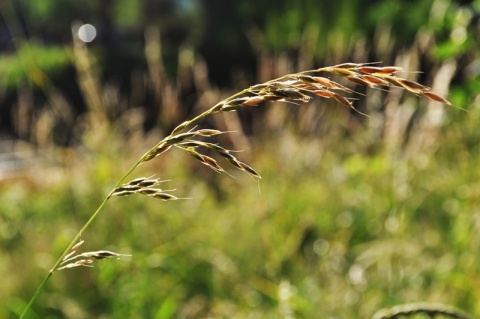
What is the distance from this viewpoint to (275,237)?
3.84 metres

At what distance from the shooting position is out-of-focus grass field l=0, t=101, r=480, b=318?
303cm

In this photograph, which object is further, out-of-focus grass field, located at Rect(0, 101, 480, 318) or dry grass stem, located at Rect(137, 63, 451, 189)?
out-of-focus grass field, located at Rect(0, 101, 480, 318)

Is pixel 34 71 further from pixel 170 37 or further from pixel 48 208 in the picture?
pixel 170 37

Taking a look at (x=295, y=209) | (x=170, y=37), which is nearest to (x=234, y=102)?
(x=295, y=209)

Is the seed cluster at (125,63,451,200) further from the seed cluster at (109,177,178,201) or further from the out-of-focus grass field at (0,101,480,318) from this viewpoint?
the out-of-focus grass field at (0,101,480,318)

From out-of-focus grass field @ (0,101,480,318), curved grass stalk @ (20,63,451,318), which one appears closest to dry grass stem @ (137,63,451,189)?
curved grass stalk @ (20,63,451,318)

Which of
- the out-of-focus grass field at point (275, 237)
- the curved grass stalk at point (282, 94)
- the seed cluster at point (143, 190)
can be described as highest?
the curved grass stalk at point (282, 94)

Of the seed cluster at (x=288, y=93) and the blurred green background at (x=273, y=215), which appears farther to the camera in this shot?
the blurred green background at (x=273, y=215)

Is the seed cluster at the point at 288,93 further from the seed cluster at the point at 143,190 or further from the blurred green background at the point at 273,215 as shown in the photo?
the blurred green background at the point at 273,215

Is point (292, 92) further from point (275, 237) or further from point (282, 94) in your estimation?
point (275, 237)

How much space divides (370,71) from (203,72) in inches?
163

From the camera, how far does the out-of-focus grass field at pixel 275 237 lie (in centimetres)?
303

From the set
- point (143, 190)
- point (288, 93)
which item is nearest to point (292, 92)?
point (288, 93)

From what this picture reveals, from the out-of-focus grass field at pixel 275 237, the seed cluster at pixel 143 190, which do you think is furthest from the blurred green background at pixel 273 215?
the seed cluster at pixel 143 190
